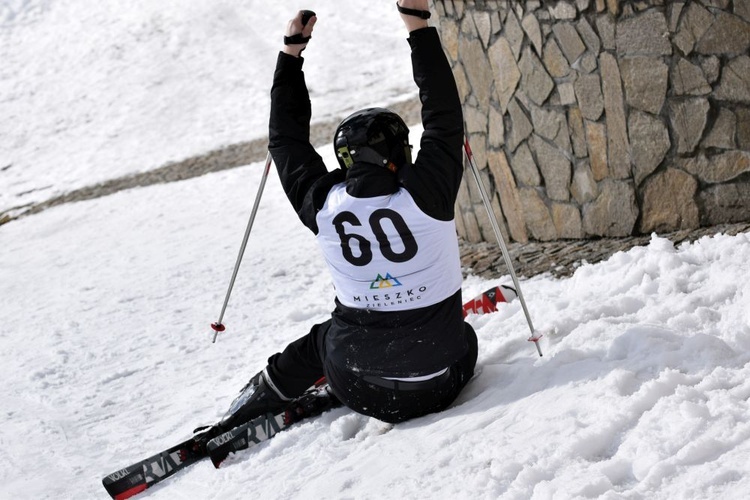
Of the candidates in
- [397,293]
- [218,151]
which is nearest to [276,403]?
[397,293]

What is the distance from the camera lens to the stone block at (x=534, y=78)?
5.28 metres

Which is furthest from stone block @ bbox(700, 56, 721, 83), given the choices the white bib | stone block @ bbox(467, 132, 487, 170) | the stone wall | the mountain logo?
the mountain logo

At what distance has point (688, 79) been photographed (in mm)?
4629

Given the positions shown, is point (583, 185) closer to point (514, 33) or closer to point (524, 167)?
point (524, 167)

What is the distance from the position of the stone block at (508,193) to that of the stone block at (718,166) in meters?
1.22

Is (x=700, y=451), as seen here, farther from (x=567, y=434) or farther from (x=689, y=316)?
(x=689, y=316)

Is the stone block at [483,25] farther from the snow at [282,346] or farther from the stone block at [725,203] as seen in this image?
the stone block at [725,203]

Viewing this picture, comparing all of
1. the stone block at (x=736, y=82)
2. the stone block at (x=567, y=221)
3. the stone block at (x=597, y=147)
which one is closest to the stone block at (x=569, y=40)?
the stone block at (x=597, y=147)

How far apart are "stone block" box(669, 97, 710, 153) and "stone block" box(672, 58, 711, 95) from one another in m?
0.05

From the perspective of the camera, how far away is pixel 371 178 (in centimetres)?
340

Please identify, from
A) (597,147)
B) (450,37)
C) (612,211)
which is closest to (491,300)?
(612,211)

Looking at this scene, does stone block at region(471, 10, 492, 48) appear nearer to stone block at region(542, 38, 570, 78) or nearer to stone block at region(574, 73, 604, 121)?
stone block at region(542, 38, 570, 78)

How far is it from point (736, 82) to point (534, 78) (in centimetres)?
120

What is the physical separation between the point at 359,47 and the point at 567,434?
1319 cm
